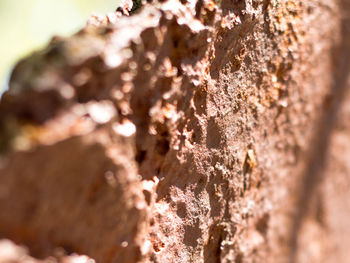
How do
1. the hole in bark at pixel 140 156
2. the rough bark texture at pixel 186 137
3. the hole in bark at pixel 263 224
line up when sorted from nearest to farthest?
the rough bark texture at pixel 186 137, the hole in bark at pixel 140 156, the hole in bark at pixel 263 224

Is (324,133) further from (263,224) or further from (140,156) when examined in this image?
(140,156)

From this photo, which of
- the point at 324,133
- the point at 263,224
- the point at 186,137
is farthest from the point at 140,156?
the point at 324,133

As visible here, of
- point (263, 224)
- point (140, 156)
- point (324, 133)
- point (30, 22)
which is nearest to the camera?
point (140, 156)

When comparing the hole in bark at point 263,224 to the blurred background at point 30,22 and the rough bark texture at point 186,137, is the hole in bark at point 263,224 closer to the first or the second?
the rough bark texture at point 186,137

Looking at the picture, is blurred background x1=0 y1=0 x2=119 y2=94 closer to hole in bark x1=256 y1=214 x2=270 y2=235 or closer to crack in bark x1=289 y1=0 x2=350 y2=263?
crack in bark x1=289 y1=0 x2=350 y2=263

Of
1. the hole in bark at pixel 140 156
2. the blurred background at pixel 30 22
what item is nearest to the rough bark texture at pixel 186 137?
the hole in bark at pixel 140 156

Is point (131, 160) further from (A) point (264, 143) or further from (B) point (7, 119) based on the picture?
(A) point (264, 143)
